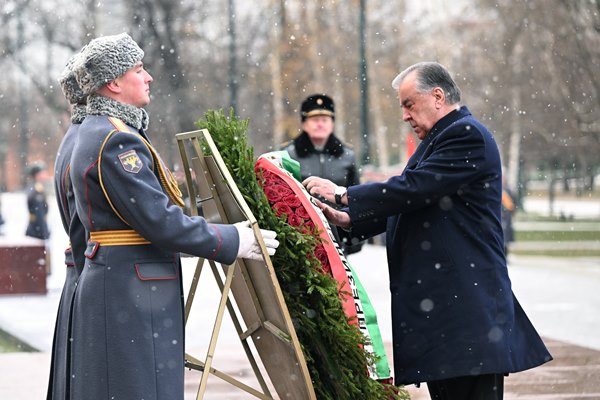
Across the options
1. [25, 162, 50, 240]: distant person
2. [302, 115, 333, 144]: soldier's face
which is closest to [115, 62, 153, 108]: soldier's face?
[302, 115, 333, 144]: soldier's face

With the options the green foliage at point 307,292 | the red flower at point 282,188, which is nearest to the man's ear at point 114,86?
the green foliage at point 307,292

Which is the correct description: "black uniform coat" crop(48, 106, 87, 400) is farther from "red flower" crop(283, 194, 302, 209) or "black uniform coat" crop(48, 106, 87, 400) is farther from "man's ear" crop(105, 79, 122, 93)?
"red flower" crop(283, 194, 302, 209)

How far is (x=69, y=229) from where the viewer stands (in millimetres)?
4457

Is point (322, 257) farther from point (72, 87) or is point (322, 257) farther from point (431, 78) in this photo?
point (72, 87)

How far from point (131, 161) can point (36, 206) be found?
14.4 metres

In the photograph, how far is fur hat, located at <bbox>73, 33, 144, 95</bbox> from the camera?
415cm

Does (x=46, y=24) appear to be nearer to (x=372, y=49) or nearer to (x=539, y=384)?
(x=539, y=384)

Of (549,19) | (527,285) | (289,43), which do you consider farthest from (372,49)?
(527,285)

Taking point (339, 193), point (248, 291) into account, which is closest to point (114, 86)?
point (248, 291)

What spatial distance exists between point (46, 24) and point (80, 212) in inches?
847

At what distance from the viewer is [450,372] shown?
177 inches

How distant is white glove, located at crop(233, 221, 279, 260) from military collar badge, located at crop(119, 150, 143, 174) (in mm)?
456

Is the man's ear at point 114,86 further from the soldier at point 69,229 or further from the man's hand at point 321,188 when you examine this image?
the man's hand at point 321,188

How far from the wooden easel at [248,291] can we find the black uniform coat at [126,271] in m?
0.16
